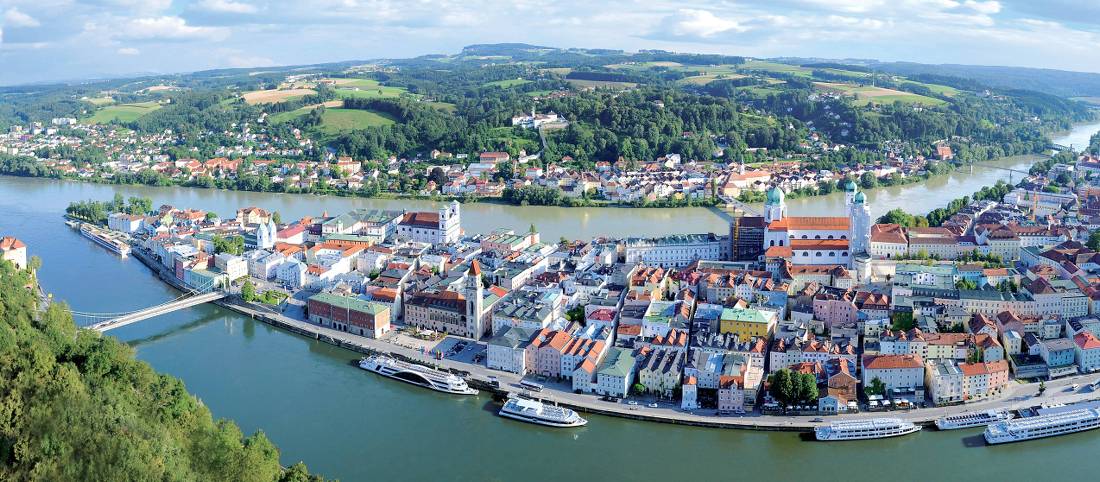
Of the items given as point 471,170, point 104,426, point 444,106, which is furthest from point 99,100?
point 104,426

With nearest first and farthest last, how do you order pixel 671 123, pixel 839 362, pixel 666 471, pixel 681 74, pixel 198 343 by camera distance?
1. pixel 666 471
2. pixel 839 362
3. pixel 198 343
4. pixel 671 123
5. pixel 681 74

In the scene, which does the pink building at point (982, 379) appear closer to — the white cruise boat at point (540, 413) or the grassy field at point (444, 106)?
the white cruise boat at point (540, 413)

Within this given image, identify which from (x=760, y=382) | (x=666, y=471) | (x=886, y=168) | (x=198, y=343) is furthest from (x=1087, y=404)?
(x=886, y=168)

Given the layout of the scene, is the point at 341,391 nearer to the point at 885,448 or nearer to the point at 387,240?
the point at 885,448

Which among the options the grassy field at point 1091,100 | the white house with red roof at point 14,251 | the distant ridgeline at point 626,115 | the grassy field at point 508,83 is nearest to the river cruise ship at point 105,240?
the white house with red roof at point 14,251

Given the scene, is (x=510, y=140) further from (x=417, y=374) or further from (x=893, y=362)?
(x=893, y=362)

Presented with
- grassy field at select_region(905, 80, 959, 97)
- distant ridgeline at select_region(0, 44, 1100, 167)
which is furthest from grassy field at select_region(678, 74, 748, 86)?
grassy field at select_region(905, 80, 959, 97)
